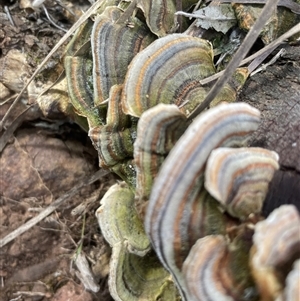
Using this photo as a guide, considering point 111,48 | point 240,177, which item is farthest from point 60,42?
point 240,177

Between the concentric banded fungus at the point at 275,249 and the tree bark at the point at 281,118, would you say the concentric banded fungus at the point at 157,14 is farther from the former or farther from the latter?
the concentric banded fungus at the point at 275,249

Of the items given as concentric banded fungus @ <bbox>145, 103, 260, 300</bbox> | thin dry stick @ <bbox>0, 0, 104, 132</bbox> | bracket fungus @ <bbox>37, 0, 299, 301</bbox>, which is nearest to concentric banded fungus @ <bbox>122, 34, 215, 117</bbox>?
bracket fungus @ <bbox>37, 0, 299, 301</bbox>

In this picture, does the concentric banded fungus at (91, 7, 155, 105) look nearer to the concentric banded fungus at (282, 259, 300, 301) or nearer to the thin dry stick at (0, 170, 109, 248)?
the thin dry stick at (0, 170, 109, 248)

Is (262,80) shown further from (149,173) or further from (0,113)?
(0,113)

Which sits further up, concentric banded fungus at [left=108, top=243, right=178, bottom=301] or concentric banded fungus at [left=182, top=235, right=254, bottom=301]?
concentric banded fungus at [left=182, top=235, right=254, bottom=301]

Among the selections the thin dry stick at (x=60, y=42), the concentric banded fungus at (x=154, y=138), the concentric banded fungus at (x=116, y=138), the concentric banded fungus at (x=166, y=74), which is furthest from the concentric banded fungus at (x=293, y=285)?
the thin dry stick at (x=60, y=42)

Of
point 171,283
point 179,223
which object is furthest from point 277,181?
point 171,283
